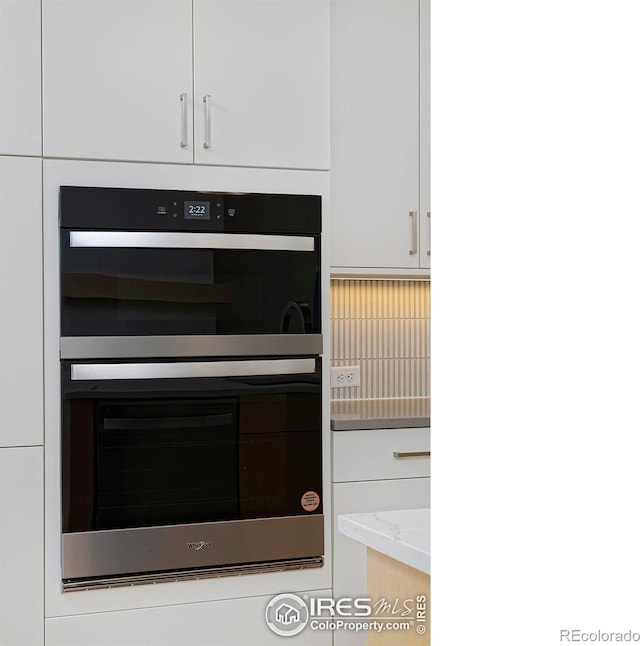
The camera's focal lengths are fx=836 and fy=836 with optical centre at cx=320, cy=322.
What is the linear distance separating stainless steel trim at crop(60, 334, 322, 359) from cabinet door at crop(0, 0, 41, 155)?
1.81 ft

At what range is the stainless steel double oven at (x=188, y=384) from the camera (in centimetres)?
231

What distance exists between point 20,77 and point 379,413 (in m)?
1.54

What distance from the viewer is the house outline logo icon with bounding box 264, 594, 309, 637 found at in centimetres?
250

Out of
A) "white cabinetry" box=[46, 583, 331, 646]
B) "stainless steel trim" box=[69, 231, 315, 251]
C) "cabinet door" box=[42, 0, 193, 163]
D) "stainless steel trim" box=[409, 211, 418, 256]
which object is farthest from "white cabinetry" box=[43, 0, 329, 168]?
"white cabinetry" box=[46, 583, 331, 646]

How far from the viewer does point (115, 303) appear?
2.33 m

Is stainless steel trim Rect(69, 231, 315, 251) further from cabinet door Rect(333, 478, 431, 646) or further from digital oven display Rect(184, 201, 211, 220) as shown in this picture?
cabinet door Rect(333, 478, 431, 646)

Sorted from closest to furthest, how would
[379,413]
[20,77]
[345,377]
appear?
[20,77], [379,413], [345,377]

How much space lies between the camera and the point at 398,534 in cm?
90

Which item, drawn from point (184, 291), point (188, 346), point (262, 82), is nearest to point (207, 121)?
point (262, 82)

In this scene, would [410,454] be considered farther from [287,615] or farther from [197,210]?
[197,210]

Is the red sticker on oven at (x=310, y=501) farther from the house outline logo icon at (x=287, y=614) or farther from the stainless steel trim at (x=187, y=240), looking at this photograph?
the stainless steel trim at (x=187, y=240)
